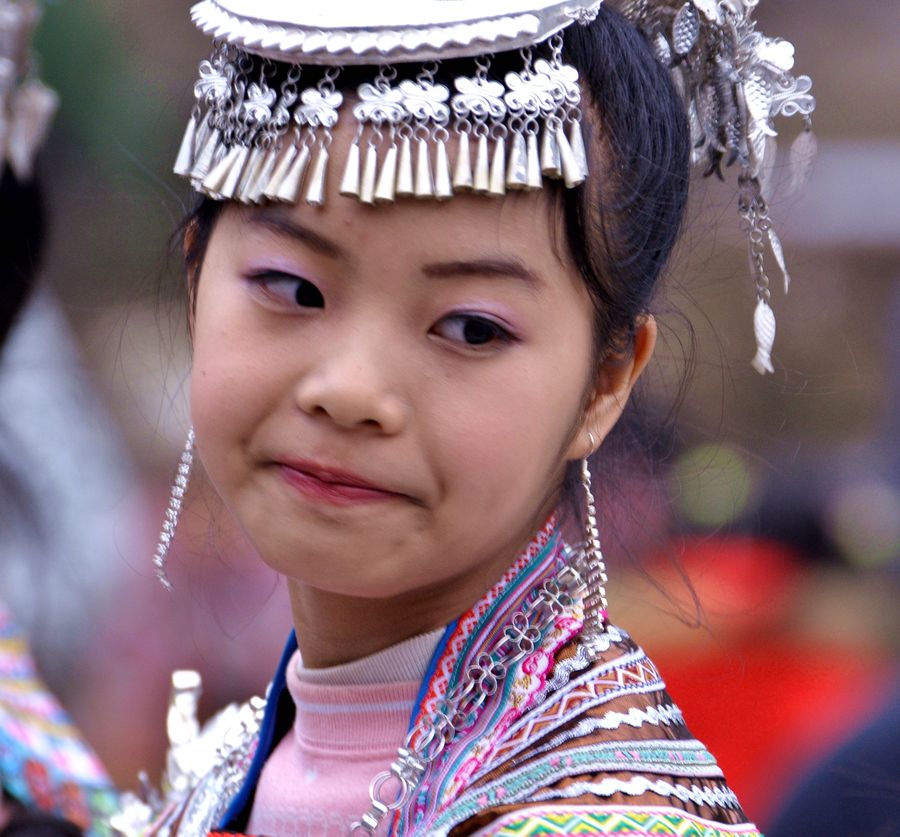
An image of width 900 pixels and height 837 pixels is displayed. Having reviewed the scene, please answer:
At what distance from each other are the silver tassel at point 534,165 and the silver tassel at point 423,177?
0.30 feet

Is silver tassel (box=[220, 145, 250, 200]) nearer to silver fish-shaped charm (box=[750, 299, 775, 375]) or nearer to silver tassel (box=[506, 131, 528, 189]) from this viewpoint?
silver tassel (box=[506, 131, 528, 189])

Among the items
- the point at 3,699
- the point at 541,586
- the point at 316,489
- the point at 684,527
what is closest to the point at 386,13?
the point at 316,489

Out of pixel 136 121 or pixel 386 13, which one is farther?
pixel 136 121

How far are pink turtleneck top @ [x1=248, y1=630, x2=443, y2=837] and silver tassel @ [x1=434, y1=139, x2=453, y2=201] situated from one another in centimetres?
43

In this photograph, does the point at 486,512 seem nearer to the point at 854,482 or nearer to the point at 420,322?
the point at 420,322

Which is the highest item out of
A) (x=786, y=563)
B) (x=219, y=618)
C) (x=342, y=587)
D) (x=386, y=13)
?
(x=386, y=13)

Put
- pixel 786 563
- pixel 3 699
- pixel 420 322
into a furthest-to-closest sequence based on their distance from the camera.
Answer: pixel 786 563, pixel 3 699, pixel 420 322

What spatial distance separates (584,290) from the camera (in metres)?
1.23

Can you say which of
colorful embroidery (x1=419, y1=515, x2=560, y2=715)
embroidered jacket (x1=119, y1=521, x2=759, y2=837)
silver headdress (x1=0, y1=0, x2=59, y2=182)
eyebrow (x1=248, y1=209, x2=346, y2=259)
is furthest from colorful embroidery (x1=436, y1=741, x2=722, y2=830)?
silver headdress (x1=0, y1=0, x2=59, y2=182)

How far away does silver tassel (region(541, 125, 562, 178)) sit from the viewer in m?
1.16

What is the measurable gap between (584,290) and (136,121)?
2.07m

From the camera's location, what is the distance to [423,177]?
1.10 metres

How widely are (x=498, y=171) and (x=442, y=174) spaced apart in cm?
5

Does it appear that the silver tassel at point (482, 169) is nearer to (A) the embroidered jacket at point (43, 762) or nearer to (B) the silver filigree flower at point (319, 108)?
(B) the silver filigree flower at point (319, 108)
